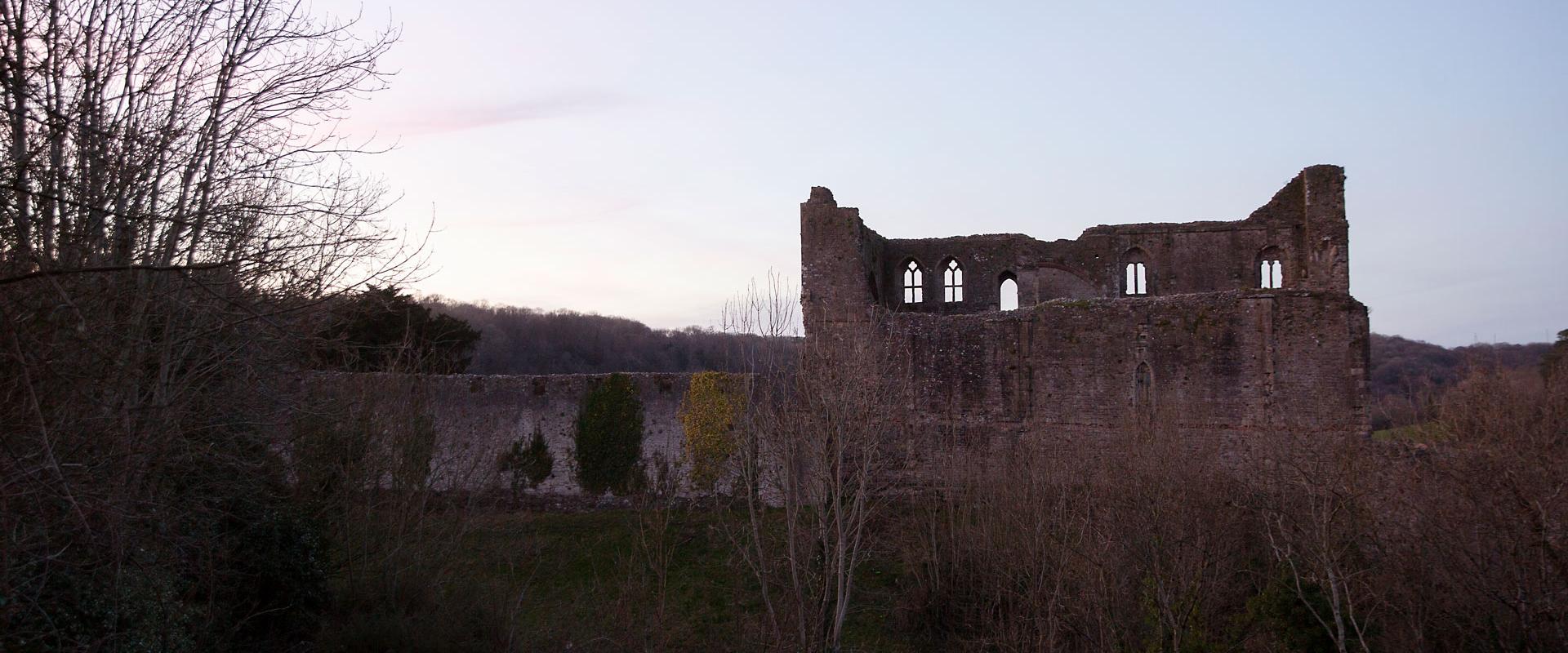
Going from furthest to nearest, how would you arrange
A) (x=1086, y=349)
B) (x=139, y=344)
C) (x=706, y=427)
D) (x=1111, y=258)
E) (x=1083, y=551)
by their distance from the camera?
1. (x=1111, y=258)
2. (x=706, y=427)
3. (x=1086, y=349)
4. (x=1083, y=551)
5. (x=139, y=344)

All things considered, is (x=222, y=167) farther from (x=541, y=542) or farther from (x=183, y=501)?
(x=541, y=542)

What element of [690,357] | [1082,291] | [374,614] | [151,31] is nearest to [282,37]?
[151,31]

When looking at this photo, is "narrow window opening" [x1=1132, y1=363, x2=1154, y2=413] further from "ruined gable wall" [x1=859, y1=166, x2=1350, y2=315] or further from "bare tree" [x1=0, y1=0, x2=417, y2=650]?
"bare tree" [x1=0, y1=0, x2=417, y2=650]

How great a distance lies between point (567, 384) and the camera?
72.6ft

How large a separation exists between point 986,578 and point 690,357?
31743 mm

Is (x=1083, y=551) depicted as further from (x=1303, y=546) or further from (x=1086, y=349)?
(x=1086, y=349)

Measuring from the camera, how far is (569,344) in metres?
53.3

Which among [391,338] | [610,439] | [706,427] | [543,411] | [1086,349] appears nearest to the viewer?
[1086,349]

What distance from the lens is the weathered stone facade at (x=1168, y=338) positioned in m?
17.0

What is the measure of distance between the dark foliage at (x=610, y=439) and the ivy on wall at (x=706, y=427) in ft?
3.50

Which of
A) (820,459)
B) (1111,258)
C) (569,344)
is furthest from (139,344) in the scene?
(569,344)

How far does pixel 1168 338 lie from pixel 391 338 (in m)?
15.6

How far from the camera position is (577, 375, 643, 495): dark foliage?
21562mm

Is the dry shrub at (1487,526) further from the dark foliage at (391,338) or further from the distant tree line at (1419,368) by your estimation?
the dark foliage at (391,338)
